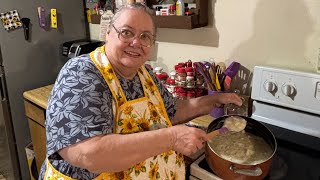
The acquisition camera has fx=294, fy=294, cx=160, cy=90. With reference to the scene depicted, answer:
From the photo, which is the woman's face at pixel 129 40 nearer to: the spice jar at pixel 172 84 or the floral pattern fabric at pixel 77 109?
Result: the floral pattern fabric at pixel 77 109

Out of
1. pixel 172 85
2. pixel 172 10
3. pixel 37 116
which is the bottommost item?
pixel 37 116

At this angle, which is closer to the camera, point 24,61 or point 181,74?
point 181,74

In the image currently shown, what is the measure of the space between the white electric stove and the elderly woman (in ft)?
0.46

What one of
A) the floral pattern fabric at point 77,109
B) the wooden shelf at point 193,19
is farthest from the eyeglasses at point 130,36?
the wooden shelf at point 193,19

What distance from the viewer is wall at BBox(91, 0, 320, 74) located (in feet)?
3.73

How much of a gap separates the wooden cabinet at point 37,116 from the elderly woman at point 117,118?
0.78 m

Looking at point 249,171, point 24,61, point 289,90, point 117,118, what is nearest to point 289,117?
point 289,90

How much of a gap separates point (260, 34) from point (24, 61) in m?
1.43

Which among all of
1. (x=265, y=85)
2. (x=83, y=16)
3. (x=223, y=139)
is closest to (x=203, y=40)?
(x=265, y=85)

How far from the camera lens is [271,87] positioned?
1156 mm

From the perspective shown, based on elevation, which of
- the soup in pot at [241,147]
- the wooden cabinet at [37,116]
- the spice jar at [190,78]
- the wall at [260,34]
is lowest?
the wooden cabinet at [37,116]

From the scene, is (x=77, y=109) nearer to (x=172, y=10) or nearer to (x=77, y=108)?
(x=77, y=108)

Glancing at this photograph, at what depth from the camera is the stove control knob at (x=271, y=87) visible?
115 centimetres

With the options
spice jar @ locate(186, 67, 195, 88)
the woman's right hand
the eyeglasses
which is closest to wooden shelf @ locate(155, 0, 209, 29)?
spice jar @ locate(186, 67, 195, 88)
